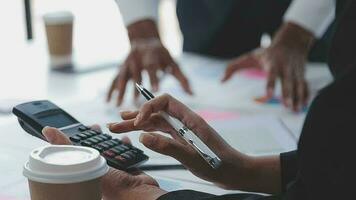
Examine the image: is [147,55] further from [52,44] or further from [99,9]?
[99,9]

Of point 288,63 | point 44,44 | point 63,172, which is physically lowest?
point 44,44

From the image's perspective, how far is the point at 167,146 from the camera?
0.72m

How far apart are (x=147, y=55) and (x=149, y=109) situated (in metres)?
0.58

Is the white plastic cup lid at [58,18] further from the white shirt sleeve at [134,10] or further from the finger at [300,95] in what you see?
the finger at [300,95]

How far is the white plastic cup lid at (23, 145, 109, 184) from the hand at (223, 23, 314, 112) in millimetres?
724

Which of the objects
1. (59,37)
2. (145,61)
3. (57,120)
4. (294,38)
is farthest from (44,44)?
(57,120)

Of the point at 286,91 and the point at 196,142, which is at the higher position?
the point at 196,142

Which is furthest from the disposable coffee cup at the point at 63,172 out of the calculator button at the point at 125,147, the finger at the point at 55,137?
the calculator button at the point at 125,147

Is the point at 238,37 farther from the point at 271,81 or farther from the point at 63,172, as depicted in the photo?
the point at 63,172

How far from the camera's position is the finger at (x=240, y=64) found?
4.63 feet

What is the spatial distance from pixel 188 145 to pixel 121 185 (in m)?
0.10

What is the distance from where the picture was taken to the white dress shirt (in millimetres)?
1379

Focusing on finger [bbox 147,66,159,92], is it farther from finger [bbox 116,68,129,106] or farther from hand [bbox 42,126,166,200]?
hand [bbox 42,126,166,200]

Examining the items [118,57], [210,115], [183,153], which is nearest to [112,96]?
[210,115]
